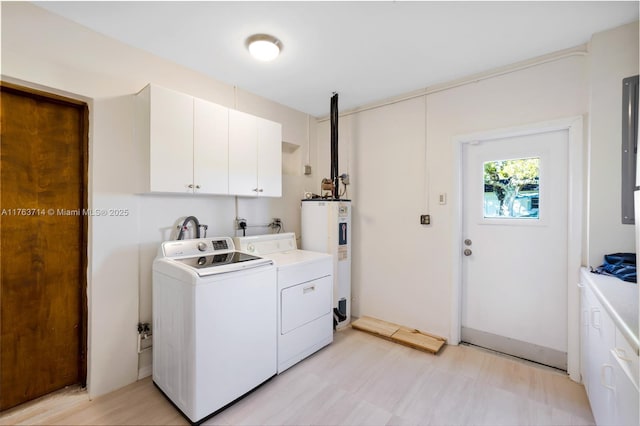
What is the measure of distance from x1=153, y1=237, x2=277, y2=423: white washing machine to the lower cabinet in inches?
74.2

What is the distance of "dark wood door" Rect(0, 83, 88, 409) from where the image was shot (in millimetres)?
1779

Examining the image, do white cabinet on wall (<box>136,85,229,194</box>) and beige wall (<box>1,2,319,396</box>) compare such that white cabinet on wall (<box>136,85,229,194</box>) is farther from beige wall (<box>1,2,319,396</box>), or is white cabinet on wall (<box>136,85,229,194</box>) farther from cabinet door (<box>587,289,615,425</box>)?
cabinet door (<box>587,289,615,425</box>)

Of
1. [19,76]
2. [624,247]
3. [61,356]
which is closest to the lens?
[19,76]

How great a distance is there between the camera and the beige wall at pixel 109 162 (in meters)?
1.73

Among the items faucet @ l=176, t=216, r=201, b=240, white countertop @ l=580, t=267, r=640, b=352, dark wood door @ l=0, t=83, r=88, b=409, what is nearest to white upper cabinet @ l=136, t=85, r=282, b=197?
faucet @ l=176, t=216, r=201, b=240

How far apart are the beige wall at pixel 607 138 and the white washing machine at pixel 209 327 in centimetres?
233

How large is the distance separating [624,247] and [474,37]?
176cm

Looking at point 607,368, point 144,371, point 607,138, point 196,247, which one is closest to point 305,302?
point 196,247

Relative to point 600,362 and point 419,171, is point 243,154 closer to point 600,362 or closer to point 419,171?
point 419,171

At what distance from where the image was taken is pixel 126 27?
1.93m

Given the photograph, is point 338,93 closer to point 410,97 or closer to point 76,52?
point 410,97

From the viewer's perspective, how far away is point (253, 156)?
2639mm

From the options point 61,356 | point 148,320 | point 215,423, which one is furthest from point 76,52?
point 215,423

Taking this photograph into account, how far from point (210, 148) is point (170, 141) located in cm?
32
